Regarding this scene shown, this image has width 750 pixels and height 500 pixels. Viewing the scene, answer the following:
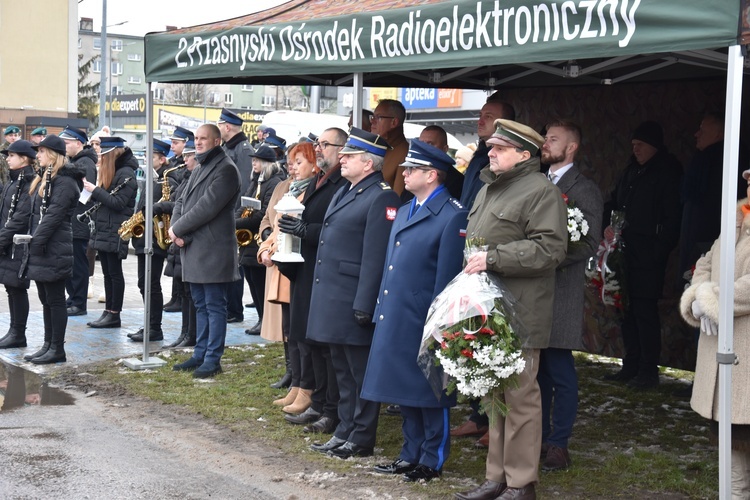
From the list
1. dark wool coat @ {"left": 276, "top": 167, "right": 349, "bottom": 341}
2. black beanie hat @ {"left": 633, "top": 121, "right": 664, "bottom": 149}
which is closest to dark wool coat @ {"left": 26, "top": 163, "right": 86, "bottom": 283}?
dark wool coat @ {"left": 276, "top": 167, "right": 349, "bottom": 341}

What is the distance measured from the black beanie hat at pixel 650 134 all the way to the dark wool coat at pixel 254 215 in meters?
3.23

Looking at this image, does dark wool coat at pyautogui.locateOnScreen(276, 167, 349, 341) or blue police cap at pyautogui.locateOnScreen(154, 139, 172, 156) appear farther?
blue police cap at pyautogui.locateOnScreen(154, 139, 172, 156)

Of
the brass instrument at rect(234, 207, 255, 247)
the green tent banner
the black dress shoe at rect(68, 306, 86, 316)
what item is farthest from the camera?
the black dress shoe at rect(68, 306, 86, 316)

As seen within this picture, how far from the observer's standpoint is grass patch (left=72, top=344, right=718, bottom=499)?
5840 mm

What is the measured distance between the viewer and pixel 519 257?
5121 millimetres

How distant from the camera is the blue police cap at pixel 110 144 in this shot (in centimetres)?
1102

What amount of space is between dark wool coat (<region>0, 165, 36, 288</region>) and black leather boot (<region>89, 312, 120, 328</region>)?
158 centimetres

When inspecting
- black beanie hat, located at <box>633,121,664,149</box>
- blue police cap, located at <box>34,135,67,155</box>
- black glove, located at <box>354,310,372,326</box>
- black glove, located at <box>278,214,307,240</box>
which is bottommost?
black glove, located at <box>354,310,372,326</box>

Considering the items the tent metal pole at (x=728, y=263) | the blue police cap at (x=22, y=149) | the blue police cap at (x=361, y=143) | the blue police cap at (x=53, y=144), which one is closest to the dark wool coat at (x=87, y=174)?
the blue police cap at (x=22, y=149)

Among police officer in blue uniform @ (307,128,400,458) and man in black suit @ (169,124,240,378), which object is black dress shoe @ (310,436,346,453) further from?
man in black suit @ (169,124,240,378)

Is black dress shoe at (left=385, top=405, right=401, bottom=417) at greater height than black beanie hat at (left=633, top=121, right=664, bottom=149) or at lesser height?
lesser

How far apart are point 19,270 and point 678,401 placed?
19.5 ft

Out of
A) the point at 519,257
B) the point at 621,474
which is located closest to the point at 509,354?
the point at 519,257

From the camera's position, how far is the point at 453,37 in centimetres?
572
